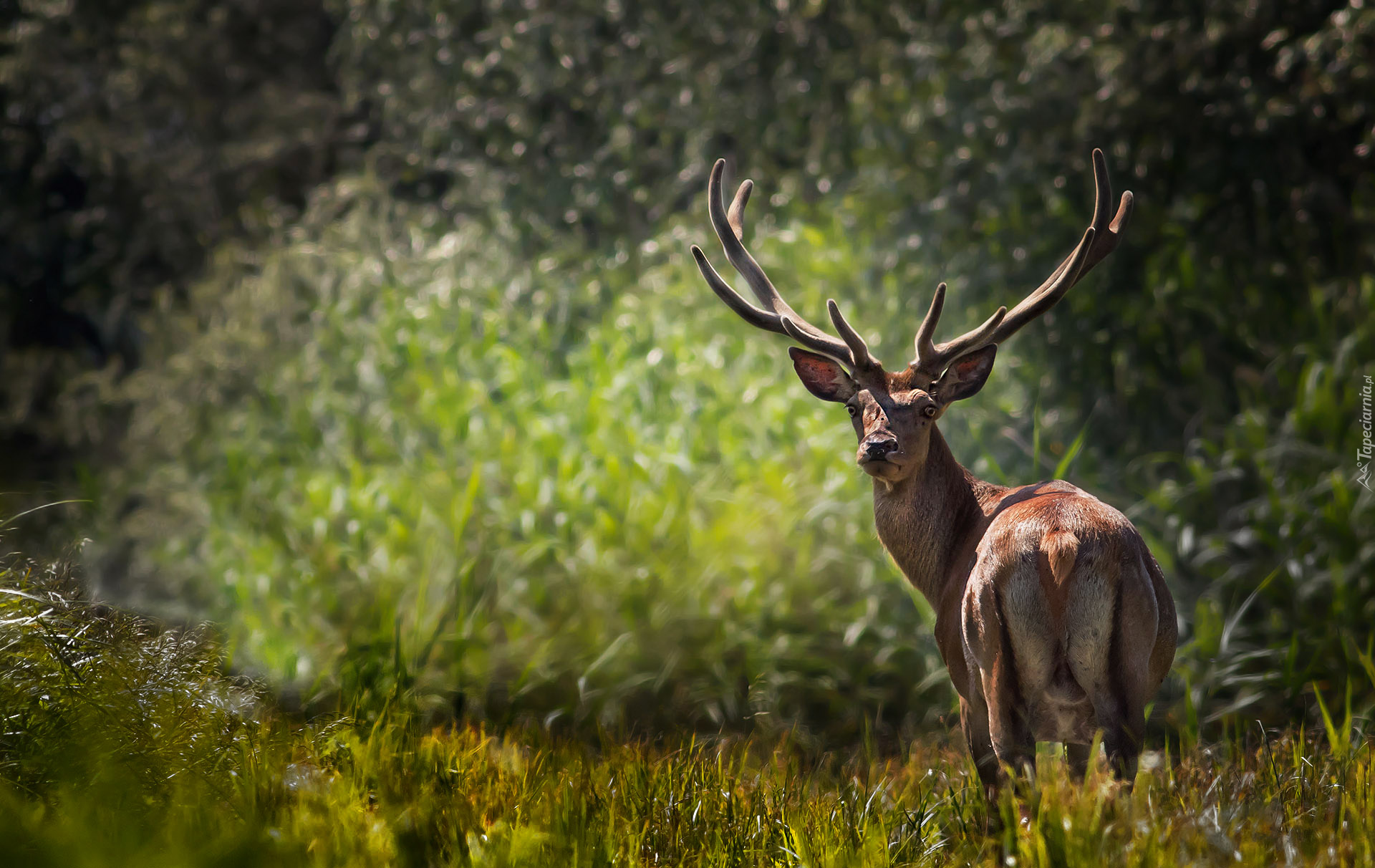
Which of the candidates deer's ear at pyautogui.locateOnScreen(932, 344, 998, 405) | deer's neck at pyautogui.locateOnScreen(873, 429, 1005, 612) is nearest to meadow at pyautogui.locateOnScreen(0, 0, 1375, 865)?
deer's neck at pyautogui.locateOnScreen(873, 429, 1005, 612)

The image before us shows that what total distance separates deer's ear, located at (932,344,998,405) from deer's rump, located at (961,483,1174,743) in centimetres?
62

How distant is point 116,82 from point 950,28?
696 centimetres

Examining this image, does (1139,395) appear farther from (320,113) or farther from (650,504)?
(320,113)

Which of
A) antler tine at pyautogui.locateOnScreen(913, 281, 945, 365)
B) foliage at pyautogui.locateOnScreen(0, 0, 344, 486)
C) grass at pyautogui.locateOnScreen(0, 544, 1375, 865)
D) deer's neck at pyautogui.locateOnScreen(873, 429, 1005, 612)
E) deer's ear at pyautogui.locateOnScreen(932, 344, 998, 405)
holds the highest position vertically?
foliage at pyautogui.locateOnScreen(0, 0, 344, 486)

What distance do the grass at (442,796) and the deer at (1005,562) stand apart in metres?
0.18

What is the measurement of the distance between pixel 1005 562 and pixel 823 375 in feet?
3.30

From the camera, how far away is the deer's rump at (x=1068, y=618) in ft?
10.6

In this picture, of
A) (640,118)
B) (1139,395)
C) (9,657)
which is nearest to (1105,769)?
(9,657)

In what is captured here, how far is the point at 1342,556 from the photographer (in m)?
5.71

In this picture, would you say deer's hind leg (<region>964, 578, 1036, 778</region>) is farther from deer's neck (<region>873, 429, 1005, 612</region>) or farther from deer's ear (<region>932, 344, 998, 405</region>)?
deer's ear (<region>932, 344, 998, 405</region>)

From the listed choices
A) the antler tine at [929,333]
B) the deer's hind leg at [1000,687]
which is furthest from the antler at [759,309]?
the deer's hind leg at [1000,687]

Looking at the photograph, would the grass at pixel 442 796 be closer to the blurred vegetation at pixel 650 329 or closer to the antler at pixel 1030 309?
the blurred vegetation at pixel 650 329

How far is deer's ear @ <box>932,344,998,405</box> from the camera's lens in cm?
391

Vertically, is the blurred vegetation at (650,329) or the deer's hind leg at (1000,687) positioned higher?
the blurred vegetation at (650,329)
